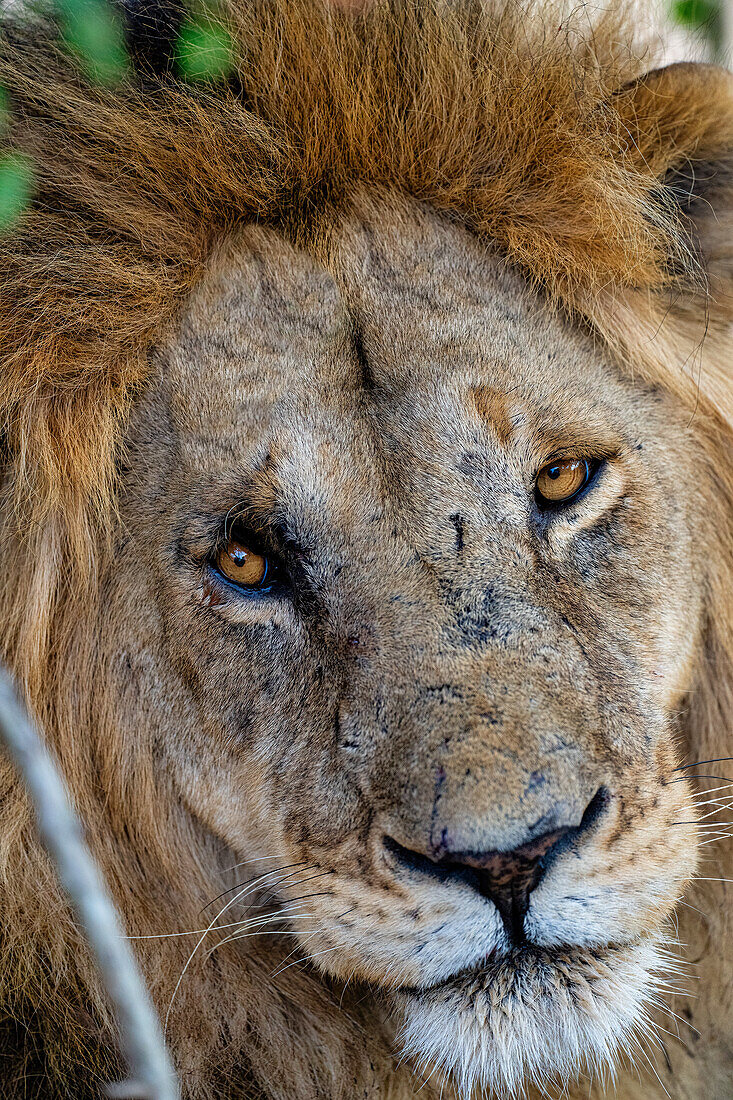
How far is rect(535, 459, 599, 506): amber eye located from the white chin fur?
880mm

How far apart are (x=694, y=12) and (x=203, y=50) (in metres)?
1.39

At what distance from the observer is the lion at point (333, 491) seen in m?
2.02

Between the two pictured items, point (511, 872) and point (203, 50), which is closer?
point (511, 872)

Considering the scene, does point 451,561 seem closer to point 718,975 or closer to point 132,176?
point 132,176

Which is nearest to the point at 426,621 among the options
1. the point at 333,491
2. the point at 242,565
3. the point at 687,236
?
the point at 333,491

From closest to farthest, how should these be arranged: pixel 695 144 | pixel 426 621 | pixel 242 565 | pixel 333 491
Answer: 1. pixel 426 621
2. pixel 333 491
3. pixel 242 565
4. pixel 695 144

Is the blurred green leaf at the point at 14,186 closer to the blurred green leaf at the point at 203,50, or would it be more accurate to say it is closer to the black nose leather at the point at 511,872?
the blurred green leaf at the point at 203,50

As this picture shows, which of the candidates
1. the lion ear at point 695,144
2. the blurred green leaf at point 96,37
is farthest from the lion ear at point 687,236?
the blurred green leaf at point 96,37

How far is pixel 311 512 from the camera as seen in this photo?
2084 millimetres

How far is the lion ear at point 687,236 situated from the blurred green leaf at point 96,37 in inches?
40.9

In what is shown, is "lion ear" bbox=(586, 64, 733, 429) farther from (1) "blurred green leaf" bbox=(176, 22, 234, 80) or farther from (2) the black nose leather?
(2) the black nose leather

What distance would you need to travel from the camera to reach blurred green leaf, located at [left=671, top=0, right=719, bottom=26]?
2.65 metres

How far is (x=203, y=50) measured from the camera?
6.82 feet

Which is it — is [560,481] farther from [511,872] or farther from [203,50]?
[203,50]
